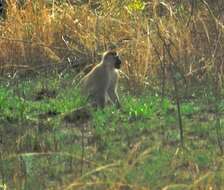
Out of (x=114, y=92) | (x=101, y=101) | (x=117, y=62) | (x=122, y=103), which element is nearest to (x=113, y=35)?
(x=117, y=62)

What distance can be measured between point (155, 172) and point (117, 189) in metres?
0.85

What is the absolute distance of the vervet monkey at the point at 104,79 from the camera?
9555mm

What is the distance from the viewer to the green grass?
589 cm

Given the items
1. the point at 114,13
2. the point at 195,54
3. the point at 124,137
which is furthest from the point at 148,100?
the point at 114,13

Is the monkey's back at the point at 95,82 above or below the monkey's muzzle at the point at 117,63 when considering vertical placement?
below

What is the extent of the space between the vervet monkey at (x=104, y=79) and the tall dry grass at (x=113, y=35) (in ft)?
0.93

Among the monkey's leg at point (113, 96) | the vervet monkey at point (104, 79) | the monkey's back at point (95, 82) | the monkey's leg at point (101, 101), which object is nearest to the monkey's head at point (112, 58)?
the vervet monkey at point (104, 79)

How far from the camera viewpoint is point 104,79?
975cm

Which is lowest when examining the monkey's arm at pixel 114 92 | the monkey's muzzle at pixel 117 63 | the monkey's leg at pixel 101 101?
the monkey's leg at pixel 101 101

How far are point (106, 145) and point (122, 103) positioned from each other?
74.5 inches

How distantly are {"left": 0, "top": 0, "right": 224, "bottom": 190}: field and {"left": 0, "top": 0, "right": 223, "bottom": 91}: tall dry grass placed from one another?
0.06 ft

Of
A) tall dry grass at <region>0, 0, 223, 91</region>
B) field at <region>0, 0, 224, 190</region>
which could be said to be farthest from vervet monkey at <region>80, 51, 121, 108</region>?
tall dry grass at <region>0, 0, 223, 91</region>

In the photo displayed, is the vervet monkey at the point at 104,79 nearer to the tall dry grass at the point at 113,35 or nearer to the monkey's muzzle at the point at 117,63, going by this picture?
the monkey's muzzle at the point at 117,63

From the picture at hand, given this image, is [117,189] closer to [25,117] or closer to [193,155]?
[193,155]
